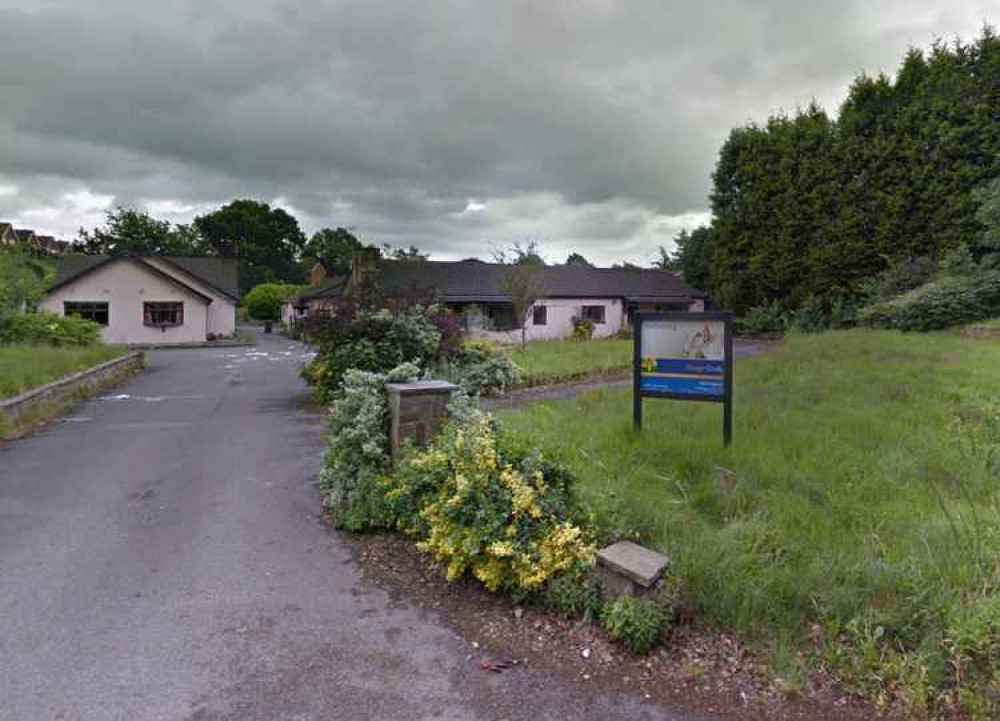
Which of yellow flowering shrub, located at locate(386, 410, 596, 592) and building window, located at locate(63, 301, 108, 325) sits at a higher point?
building window, located at locate(63, 301, 108, 325)

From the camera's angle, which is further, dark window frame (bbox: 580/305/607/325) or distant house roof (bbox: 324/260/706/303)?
dark window frame (bbox: 580/305/607/325)

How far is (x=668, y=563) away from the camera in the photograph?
2.99 metres

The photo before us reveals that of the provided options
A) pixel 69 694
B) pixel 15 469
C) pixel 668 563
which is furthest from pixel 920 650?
pixel 15 469

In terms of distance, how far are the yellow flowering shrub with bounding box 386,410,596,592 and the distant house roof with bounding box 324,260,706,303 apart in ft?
78.1

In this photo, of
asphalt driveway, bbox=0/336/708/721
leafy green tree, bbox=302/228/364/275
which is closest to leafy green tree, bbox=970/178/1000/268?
asphalt driveway, bbox=0/336/708/721

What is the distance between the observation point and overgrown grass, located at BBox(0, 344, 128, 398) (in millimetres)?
9585

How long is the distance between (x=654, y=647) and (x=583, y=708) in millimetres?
520

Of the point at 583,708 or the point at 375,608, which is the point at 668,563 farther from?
the point at 375,608

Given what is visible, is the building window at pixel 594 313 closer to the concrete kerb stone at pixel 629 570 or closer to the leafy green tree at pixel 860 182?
the leafy green tree at pixel 860 182

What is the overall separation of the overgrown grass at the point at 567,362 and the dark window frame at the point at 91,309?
23292mm

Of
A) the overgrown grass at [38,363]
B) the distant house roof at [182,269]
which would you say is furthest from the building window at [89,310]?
the overgrown grass at [38,363]

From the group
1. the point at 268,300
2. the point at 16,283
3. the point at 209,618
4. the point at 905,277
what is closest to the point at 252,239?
the point at 268,300

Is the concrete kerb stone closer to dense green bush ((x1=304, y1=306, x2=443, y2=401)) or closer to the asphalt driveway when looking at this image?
the asphalt driveway

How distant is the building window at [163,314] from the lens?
96.4 ft
